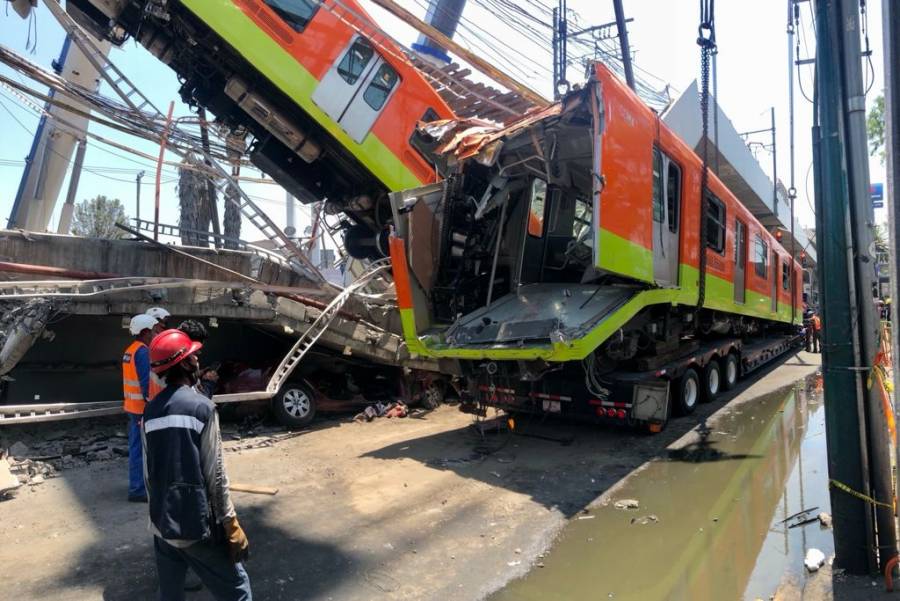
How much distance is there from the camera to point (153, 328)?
199 inches

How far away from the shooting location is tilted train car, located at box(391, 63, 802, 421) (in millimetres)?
5766

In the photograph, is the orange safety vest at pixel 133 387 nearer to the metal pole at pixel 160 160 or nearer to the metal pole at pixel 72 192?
the metal pole at pixel 160 160

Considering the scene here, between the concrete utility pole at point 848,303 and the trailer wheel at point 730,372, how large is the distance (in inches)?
272

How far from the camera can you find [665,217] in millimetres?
7074

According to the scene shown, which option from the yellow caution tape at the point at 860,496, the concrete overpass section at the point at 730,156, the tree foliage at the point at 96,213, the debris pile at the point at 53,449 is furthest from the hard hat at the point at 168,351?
the tree foliage at the point at 96,213

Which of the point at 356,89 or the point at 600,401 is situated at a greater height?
the point at 356,89

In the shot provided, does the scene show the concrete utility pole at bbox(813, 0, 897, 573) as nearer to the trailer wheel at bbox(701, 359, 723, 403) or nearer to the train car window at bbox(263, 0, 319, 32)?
the trailer wheel at bbox(701, 359, 723, 403)

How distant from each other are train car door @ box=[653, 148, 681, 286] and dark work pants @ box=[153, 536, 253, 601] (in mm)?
5399

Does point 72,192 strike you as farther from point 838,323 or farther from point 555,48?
point 838,323

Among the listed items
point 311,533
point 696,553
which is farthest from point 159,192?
point 696,553

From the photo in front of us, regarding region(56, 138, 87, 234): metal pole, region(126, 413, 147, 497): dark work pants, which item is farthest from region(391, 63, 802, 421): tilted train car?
region(56, 138, 87, 234): metal pole

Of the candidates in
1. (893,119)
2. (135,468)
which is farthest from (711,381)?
(135,468)

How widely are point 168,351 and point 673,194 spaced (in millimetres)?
6476

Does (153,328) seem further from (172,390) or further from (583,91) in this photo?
(583,91)
